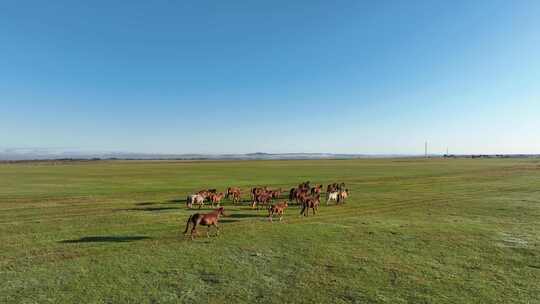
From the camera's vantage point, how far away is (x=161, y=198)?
2650 cm

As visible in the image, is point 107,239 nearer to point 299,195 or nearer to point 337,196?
point 299,195

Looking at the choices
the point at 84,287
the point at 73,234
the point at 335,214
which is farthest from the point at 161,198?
the point at 84,287

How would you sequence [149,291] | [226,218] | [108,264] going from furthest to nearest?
[226,218]
[108,264]
[149,291]

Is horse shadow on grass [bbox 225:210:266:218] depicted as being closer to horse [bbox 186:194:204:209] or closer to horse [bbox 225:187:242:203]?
horse [bbox 186:194:204:209]

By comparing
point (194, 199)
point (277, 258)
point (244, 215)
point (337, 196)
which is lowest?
point (244, 215)

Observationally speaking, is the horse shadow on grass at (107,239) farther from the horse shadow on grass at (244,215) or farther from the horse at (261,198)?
the horse at (261,198)

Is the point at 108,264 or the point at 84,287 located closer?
the point at 84,287

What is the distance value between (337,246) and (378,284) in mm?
3508

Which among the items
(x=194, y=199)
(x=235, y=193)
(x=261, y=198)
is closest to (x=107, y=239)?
(x=194, y=199)

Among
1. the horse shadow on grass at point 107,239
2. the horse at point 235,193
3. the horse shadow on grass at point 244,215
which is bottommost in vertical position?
the horse shadow on grass at point 244,215

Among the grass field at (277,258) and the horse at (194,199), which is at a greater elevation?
the horse at (194,199)

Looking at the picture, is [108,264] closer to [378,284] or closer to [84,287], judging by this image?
[84,287]

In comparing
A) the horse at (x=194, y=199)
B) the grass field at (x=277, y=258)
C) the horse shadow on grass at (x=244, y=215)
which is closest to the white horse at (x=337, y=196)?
the grass field at (x=277, y=258)

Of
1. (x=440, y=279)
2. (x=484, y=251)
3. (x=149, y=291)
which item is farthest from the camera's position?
(x=484, y=251)
